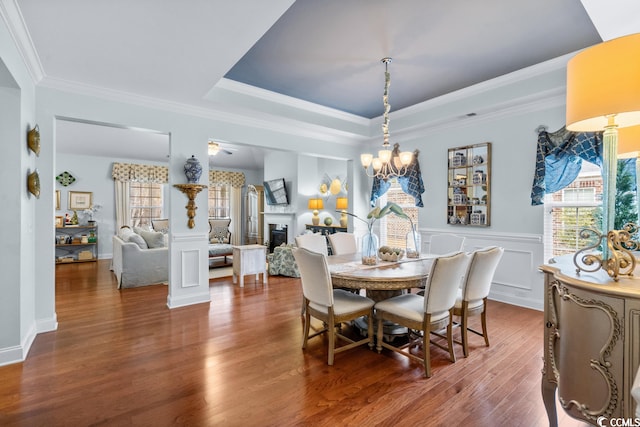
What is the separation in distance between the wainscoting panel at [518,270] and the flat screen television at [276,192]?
485 cm

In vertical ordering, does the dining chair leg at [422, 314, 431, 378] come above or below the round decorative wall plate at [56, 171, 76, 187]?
below

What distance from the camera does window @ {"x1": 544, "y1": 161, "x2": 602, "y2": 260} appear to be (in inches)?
139

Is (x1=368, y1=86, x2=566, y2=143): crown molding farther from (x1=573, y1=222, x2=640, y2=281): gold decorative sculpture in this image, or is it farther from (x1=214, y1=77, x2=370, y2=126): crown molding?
(x1=573, y1=222, x2=640, y2=281): gold decorative sculpture

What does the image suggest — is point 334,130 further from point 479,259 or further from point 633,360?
point 633,360

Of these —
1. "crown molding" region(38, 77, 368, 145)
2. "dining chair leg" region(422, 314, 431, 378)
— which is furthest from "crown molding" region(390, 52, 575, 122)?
"dining chair leg" region(422, 314, 431, 378)

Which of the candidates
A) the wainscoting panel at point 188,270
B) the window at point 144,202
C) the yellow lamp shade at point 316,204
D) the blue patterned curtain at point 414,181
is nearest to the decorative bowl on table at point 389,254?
the blue patterned curtain at point 414,181

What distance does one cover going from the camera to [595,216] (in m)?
3.51

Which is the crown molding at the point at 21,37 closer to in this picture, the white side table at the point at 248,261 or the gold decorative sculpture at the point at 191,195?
the gold decorative sculpture at the point at 191,195

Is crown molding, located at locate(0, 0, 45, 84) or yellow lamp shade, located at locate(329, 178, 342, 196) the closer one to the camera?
crown molding, located at locate(0, 0, 45, 84)

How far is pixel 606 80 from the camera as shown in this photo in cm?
131

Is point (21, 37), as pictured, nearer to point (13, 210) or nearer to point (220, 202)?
point (13, 210)

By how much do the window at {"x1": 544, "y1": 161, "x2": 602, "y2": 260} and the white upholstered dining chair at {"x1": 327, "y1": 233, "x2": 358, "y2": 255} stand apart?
7.76 feet

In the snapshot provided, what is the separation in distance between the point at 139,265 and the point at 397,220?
14.5ft

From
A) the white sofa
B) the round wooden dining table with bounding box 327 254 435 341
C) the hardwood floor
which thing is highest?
the round wooden dining table with bounding box 327 254 435 341
